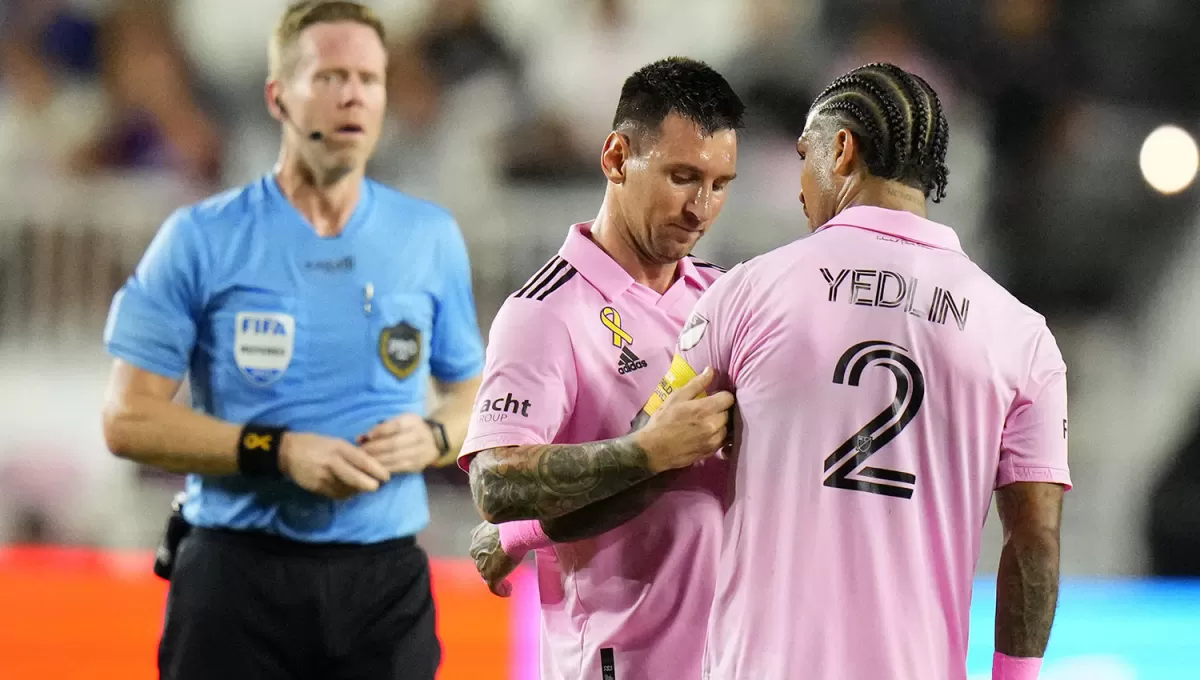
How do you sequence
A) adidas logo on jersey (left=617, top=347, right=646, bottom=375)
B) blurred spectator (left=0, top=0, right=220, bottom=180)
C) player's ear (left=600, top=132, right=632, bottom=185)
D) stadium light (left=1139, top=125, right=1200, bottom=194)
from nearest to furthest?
1. adidas logo on jersey (left=617, top=347, right=646, bottom=375)
2. player's ear (left=600, top=132, right=632, bottom=185)
3. stadium light (left=1139, top=125, right=1200, bottom=194)
4. blurred spectator (left=0, top=0, right=220, bottom=180)

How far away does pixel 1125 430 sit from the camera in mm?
6727

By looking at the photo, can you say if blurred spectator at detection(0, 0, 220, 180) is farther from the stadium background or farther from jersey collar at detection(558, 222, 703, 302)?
jersey collar at detection(558, 222, 703, 302)

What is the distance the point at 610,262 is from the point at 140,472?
192 inches

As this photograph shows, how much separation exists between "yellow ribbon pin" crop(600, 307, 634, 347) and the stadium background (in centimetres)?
426

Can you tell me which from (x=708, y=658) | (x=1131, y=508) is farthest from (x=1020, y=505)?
(x=1131, y=508)

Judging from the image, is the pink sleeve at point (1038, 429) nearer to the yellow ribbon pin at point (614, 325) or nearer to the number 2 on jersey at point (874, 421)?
the number 2 on jersey at point (874, 421)

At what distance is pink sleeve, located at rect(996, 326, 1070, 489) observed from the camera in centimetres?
203

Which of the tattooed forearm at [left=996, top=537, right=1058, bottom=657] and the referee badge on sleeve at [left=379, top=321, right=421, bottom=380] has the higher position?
the referee badge on sleeve at [left=379, top=321, right=421, bottom=380]

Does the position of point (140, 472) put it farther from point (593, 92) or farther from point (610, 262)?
point (610, 262)

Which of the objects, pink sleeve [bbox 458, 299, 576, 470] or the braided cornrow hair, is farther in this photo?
pink sleeve [bbox 458, 299, 576, 470]

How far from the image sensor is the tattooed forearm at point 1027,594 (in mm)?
2039

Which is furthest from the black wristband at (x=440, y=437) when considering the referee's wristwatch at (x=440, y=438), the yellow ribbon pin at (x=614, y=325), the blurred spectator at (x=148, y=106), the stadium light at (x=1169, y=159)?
the stadium light at (x=1169, y=159)

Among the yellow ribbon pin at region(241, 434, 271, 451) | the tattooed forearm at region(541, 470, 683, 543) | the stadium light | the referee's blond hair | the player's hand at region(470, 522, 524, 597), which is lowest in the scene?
the player's hand at region(470, 522, 524, 597)

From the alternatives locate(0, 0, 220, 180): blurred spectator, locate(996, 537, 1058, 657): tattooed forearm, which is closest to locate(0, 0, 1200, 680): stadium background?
locate(0, 0, 220, 180): blurred spectator
